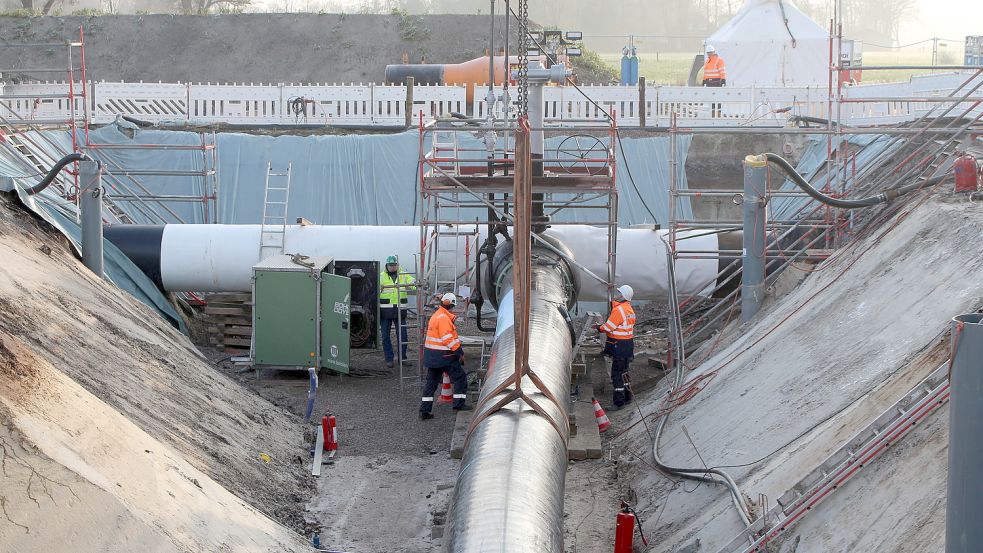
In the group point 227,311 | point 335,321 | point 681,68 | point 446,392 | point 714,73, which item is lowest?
point 446,392

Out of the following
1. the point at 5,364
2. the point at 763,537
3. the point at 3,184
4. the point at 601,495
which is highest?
the point at 3,184

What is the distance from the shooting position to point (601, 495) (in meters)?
10.3

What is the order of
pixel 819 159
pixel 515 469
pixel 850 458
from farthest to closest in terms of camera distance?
1. pixel 819 159
2. pixel 515 469
3. pixel 850 458

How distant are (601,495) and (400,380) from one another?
4443mm

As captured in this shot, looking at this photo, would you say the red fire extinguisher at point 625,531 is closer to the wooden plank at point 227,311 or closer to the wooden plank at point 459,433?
the wooden plank at point 459,433

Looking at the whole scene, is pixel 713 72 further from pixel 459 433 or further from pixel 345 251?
pixel 459 433

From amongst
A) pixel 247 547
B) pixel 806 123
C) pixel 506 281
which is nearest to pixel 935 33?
pixel 806 123

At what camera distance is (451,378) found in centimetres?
1280

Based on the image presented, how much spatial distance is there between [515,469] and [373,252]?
28.3 feet

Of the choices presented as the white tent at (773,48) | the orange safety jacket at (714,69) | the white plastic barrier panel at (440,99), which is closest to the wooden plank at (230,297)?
the white plastic barrier panel at (440,99)

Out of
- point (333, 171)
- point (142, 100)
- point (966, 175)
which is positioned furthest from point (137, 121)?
point (966, 175)

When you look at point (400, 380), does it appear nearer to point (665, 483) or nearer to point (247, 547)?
point (665, 483)

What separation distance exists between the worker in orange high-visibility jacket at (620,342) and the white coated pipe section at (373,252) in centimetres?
211

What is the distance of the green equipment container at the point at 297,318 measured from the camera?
1413 cm
